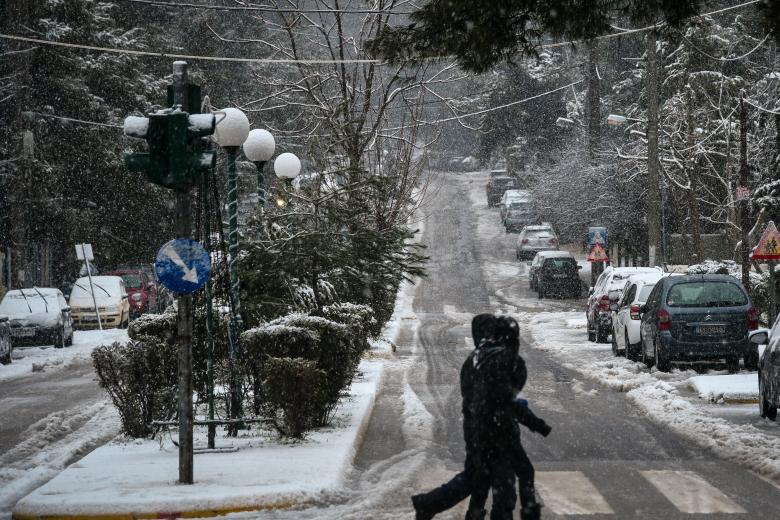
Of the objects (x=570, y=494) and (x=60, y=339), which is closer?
(x=570, y=494)

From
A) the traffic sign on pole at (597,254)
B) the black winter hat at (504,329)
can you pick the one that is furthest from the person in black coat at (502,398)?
the traffic sign on pole at (597,254)

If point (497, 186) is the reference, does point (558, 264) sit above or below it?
below

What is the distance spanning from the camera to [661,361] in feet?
65.4

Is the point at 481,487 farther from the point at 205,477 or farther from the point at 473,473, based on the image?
the point at 205,477

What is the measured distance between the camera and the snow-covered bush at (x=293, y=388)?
1173cm

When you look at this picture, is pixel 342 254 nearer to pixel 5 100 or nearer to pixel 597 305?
pixel 597 305

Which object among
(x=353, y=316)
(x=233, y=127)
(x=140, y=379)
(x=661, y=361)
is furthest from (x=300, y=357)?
(x=661, y=361)

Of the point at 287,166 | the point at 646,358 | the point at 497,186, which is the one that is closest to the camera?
the point at 287,166

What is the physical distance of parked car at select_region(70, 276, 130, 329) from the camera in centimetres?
3803

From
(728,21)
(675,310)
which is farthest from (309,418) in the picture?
(728,21)

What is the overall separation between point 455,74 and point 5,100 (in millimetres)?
16598

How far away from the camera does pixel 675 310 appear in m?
19.8

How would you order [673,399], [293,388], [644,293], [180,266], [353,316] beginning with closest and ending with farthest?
[180,266]
[293,388]
[353,316]
[673,399]
[644,293]

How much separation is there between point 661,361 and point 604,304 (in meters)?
8.23
